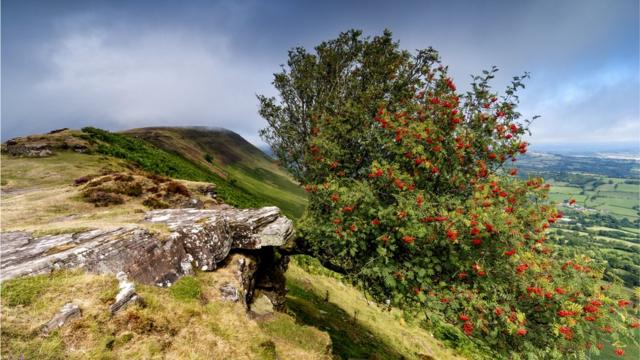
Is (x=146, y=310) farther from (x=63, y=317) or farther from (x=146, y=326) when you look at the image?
(x=63, y=317)

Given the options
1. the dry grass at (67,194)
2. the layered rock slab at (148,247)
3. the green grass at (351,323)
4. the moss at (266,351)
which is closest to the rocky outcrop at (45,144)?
the dry grass at (67,194)

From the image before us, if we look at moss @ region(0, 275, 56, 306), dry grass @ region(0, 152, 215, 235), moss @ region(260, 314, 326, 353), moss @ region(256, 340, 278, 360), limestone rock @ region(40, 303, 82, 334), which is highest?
dry grass @ region(0, 152, 215, 235)

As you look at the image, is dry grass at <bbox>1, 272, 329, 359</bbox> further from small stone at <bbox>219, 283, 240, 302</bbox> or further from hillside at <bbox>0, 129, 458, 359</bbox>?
small stone at <bbox>219, 283, 240, 302</bbox>

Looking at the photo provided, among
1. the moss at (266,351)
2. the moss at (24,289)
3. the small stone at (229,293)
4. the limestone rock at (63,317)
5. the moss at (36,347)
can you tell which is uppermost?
the moss at (24,289)

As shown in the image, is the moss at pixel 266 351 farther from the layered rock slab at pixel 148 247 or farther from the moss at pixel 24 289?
the moss at pixel 24 289

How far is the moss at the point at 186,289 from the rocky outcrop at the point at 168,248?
0.31 metres

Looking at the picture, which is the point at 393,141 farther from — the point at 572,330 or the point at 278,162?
the point at 278,162

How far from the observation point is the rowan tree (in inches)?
476

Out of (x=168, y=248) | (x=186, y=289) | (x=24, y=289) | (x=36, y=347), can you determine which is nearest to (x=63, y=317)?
(x=36, y=347)

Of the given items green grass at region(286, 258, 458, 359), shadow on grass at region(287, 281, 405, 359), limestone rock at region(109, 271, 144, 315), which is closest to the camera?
limestone rock at region(109, 271, 144, 315)

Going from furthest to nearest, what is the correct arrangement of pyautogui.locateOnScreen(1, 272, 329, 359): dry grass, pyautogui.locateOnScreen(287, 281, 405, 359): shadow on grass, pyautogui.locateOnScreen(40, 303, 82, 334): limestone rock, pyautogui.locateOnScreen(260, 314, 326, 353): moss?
pyautogui.locateOnScreen(287, 281, 405, 359): shadow on grass, pyautogui.locateOnScreen(260, 314, 326, 353): moss, pyautogui.locateOnScreen(40, 303, 82, 334): limestone rock, pyautogui.locateOnScreen(1, 272, 329, 359): dry grass

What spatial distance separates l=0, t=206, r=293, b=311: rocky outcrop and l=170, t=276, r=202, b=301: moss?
309 mm

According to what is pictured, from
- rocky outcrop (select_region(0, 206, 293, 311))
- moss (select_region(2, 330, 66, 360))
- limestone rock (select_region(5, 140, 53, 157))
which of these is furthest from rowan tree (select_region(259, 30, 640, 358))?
limestone rock (select_region(5, 140, 53, 157))

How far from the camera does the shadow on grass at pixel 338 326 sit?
20.3m
